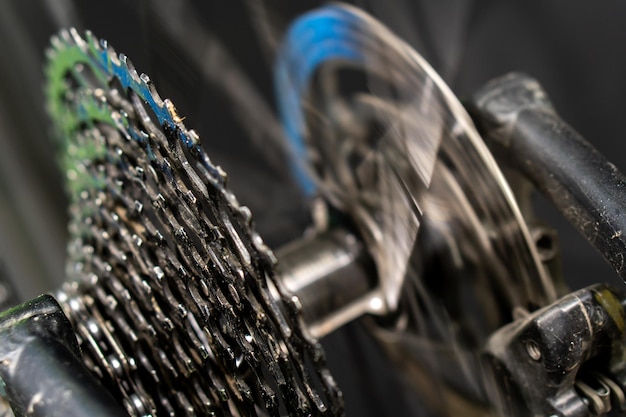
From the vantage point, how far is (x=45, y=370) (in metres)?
0.27

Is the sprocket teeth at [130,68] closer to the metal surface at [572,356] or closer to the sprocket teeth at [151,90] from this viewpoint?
the sprocket teeth at [151,90]

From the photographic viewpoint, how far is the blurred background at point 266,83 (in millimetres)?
570

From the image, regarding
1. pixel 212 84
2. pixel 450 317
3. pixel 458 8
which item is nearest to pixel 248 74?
pixel 212 84

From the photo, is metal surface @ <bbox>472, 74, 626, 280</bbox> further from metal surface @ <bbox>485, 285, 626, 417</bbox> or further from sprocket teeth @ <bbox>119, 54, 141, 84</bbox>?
sprocket teeth @ <bbox>119, 54, 141, 84</bbox>

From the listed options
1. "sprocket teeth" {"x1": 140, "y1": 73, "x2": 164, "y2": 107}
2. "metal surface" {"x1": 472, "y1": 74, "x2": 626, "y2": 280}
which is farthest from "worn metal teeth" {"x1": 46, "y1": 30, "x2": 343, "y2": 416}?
"metal surface" {"x1": 472, "y1": 74, "x2": 626, "y2": 280}

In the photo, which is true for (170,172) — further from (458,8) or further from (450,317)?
(458,8)

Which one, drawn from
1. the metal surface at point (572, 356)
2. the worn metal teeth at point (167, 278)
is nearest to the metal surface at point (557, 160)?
the metal surface at point (572, 356)

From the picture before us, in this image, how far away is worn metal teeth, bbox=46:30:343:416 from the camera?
268 mm

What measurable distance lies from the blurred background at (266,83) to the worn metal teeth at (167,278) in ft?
0.63

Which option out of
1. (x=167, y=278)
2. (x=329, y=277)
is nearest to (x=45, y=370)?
(x=167, y=278)

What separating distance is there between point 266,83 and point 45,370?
0.38 meters

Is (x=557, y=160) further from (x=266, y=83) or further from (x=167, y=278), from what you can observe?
(x=266, y=83)

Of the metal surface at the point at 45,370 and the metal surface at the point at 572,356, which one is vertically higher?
the metal surface at the point at 45,370

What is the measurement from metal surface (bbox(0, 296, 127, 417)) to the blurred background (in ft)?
0.90
